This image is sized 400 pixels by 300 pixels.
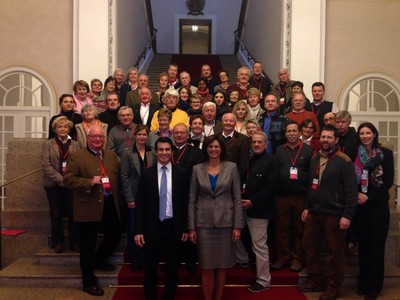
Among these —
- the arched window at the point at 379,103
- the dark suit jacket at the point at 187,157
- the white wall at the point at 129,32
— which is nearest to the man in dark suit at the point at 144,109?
the dark suit jacket at the point at 187,157

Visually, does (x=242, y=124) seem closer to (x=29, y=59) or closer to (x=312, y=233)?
(x=312, y=233)

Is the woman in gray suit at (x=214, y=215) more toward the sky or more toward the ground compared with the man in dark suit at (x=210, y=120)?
more toward the ground

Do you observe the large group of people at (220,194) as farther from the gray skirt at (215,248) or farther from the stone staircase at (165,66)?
the stone staircase at (165,66)

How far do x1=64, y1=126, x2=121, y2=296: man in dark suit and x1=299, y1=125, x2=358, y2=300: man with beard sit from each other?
216cm

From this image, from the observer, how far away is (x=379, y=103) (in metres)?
10.7

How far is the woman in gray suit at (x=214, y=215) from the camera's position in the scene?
4.75 m

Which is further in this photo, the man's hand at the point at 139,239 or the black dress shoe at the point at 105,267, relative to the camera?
the black dress shoe at the point at 105,267

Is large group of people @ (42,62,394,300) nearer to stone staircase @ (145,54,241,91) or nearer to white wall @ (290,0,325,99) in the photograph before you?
white wall @ (290,0,325,99)

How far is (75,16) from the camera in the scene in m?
9.95

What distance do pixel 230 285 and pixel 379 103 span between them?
6865mm

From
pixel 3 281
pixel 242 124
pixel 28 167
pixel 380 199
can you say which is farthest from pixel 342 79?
pixel 3 281

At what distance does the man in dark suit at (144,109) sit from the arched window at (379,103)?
503cm

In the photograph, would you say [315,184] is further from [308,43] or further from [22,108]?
[22,108]

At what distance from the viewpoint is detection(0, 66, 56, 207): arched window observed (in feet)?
34.2
